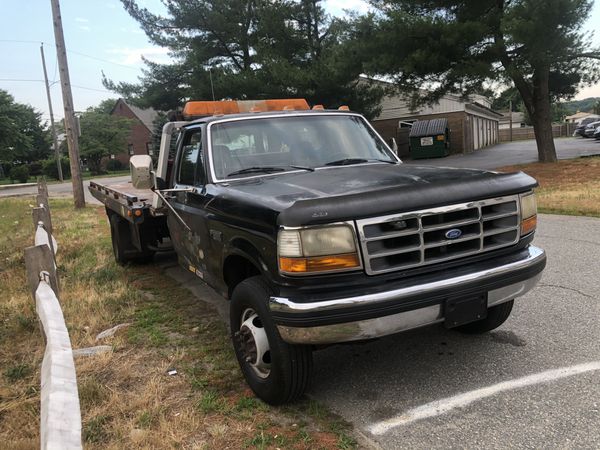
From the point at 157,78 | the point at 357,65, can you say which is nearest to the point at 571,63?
the point at 357,65

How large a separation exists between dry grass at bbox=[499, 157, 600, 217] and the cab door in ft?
23.7

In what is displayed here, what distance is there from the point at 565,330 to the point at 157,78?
27.5 m

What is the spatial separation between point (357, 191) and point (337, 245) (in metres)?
0.45

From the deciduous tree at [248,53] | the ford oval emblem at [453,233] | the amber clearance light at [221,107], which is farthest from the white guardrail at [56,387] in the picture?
the deciduous tree at [248,53]

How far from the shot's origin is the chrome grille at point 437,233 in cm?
287

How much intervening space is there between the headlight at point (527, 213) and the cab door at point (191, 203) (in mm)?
2262

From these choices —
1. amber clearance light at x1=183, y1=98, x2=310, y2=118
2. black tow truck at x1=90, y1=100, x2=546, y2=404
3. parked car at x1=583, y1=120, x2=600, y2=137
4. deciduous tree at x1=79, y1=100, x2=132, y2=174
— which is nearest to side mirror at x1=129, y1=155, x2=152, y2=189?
amber clearance light at x1=183, y1=98, x2=310, y2=118

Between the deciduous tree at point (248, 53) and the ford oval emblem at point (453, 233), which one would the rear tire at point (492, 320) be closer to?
the ford oval emblem at point (453, 233)

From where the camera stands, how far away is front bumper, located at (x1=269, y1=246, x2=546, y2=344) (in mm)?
2768

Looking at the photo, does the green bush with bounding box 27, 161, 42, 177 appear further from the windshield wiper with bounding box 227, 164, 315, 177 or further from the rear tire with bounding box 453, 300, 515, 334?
the rear tire with bounding box 453, 300, 515, 334

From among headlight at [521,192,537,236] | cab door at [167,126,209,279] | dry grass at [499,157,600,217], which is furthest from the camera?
dry grass at [499,157,600,217]

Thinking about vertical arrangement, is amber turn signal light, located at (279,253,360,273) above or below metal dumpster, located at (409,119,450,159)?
below

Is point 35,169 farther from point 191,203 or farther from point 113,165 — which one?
point 191,203

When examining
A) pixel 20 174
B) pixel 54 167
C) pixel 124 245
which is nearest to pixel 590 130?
pixel 124 245
